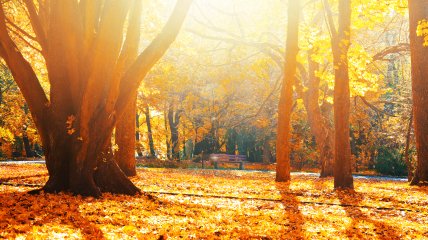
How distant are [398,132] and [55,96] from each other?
723 inches

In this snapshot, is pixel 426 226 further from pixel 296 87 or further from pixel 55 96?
pixel 296 87

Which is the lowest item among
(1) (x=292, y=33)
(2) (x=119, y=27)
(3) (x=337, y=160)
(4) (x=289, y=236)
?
(4) (x=289, y=236)

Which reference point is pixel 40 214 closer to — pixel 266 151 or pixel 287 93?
pixel 287 93

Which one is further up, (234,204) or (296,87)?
(296,87)

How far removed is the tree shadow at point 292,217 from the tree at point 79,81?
11.4 ft

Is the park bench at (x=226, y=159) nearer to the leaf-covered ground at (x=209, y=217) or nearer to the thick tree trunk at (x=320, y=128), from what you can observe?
the thick tree trunk at (x=320, y=128)

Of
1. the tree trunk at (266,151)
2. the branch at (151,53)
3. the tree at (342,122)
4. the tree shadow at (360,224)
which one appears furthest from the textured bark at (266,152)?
the branch at (151,53)

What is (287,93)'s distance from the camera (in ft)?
46.2

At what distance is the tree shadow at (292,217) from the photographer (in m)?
5.86

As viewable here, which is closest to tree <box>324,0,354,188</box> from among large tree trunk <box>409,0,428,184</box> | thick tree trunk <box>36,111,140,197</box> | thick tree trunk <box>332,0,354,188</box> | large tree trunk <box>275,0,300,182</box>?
thick tree trunk <box>332,0,354,188</box>

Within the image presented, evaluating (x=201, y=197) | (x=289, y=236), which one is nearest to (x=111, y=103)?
(x=201, y=197)

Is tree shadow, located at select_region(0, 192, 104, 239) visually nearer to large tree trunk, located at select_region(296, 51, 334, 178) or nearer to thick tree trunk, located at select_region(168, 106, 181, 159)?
large tree trunk, located at select_region(296, 51, 334, 178)

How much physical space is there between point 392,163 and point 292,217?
1996 cm

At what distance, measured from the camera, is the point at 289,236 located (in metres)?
5.72
